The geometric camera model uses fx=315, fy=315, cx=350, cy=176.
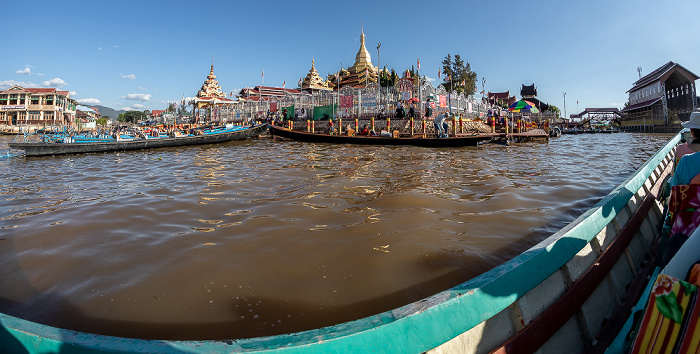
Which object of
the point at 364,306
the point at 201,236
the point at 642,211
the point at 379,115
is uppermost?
the point at 379,115

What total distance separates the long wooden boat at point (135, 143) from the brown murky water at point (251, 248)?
1187 centimetres

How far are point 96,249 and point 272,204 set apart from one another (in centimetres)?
200

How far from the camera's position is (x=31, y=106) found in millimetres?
51500

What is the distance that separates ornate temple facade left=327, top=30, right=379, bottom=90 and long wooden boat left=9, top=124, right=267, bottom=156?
22.7 m

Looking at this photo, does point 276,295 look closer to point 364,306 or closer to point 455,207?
point 364,306

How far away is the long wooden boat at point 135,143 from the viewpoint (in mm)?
14516

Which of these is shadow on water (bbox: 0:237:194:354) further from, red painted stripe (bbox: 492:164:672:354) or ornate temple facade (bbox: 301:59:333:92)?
ornate temple facade (bbox: 301:59:333:92)

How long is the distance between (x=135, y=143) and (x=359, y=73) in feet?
106

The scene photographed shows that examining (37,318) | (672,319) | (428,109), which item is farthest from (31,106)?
(672,319)

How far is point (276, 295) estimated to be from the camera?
2.16 metres

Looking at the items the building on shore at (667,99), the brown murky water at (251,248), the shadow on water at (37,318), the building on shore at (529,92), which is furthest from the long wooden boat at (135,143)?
the building on shore at (529,92)

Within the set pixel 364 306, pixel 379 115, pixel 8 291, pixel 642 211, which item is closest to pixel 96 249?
pixel 8 291

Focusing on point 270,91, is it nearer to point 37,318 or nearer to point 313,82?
point 313,82

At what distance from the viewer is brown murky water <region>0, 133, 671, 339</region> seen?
6.59 feet
